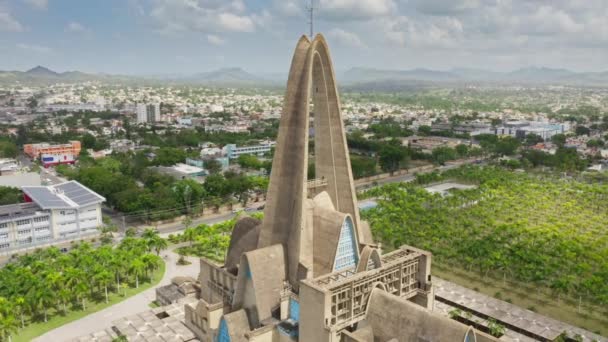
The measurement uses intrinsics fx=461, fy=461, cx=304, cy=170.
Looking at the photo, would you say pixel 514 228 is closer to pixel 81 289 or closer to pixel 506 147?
pixel 81 289

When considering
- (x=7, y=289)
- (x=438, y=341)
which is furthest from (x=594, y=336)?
(x=7, y=289)

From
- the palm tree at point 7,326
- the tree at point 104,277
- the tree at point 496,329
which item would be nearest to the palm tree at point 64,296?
the tree at point 104,277

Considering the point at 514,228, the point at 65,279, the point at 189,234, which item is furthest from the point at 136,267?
the point at 514,228

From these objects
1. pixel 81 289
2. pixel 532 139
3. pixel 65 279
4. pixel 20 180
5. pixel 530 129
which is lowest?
pixel 81 289

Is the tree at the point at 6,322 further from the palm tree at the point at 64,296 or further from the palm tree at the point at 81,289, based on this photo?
the palm tree at the point at 81,289

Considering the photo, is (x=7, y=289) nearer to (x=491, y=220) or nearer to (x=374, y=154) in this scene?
(x=491, y=220)

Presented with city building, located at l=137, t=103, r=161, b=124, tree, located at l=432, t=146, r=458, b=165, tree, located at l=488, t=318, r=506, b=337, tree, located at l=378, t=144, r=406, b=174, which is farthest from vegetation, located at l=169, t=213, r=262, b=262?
city building, located at l=137, t=103, r=161, b=124

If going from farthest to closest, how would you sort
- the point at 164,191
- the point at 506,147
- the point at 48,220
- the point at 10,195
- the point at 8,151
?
the point at 506,147 → the point at 8,151 → the point at 164,191 → the point at 10,195 → the point at 48,220
